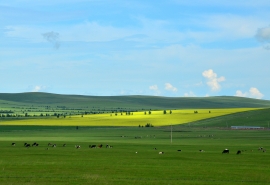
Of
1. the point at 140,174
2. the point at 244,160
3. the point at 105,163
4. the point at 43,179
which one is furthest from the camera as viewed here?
the point at 244,160

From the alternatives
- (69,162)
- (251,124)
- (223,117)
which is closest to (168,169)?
(69,162)

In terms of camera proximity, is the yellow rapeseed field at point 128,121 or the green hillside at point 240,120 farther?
the yellow rapeseed field at point 128,121

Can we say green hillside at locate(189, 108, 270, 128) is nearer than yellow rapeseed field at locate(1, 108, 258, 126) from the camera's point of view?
Yes

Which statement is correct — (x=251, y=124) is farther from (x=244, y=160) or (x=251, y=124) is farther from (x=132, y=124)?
(x=244, y=160)

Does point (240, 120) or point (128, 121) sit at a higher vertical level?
point (240, 120)

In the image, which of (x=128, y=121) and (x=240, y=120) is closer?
(x=240, y=120)

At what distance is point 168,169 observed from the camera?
39031 mm

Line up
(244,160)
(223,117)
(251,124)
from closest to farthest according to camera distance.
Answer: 1. (244,160)
2. (251,124)
3. (223,117)

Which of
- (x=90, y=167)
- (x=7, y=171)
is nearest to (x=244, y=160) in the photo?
(x=90, y=167)

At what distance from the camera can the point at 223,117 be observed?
15275cm

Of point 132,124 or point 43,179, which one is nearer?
point 43,179

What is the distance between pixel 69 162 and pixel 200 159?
10310 mm

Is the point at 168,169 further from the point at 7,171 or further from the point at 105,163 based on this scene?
the point at 7,171

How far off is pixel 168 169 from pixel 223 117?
379 feet
